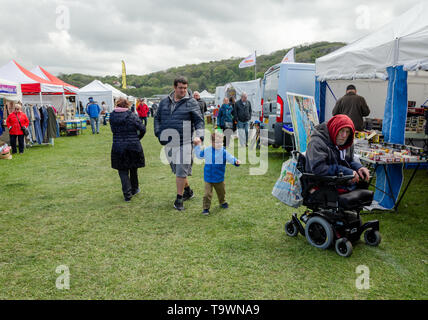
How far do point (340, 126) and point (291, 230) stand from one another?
1.42 meters

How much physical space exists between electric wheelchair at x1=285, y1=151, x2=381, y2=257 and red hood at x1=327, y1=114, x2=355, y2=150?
1.36ft

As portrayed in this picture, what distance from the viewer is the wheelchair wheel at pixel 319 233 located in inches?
134

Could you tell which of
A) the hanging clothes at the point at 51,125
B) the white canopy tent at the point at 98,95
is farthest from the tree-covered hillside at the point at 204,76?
the hanging clothes at the point at 51,125

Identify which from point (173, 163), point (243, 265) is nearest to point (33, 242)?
point (173, 163)

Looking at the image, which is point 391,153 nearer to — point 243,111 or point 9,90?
point 243,111

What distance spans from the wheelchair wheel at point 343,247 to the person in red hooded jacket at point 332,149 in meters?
0.65

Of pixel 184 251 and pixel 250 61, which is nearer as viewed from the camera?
pixel 184 251

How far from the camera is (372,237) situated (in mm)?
3594

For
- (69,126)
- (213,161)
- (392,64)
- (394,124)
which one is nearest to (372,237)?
(394,124)

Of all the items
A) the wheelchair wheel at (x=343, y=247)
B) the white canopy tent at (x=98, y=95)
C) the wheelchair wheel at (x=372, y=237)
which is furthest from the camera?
the white canopy tent at (x=98, y=95)

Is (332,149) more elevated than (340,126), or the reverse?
(340,126)

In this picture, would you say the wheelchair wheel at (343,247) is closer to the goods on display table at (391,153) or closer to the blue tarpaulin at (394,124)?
the goods on display table at (391,153)

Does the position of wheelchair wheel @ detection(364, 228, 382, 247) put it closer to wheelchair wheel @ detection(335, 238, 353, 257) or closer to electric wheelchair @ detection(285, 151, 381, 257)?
electric wheelchair @ detection(285, 151, 381, 257)
